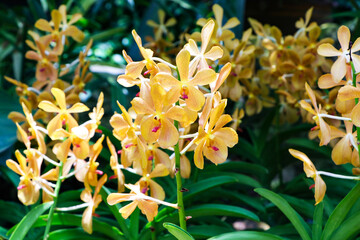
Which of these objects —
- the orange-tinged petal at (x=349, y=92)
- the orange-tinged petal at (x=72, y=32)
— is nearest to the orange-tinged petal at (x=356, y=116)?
the orange-tinged petal at (x=349, y=92)

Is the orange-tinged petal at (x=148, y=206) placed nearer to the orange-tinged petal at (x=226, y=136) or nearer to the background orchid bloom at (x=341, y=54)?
the orange-tinged petal at (x=226, y=136)

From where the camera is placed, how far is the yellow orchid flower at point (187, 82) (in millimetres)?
564

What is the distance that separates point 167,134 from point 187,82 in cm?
8

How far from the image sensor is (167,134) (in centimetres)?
58

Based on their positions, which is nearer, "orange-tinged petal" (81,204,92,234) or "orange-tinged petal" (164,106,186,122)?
"orange-tinged petal" (164,106,186,122)

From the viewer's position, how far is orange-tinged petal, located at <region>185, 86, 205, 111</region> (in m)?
0.57

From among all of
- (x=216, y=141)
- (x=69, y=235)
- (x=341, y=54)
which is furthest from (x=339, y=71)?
(x=69, y=235)

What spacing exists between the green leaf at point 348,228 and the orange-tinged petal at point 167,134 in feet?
1.00

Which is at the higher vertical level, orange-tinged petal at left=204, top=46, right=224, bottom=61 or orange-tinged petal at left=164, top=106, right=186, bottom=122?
orange-tinged petal at left=204, top=46, right=224, bottom=61

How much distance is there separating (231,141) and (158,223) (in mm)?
265

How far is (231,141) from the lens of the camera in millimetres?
588

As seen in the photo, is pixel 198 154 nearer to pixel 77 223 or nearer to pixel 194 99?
pixel 194 99

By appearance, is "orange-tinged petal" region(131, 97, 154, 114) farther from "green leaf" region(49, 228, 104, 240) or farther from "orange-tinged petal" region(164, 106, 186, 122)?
"green leaf" region(49, 228, 104, 240)

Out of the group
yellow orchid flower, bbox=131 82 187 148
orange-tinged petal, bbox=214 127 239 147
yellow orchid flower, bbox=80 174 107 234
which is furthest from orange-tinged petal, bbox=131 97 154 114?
yellow orchid flower, bbox=80 174 107 234
